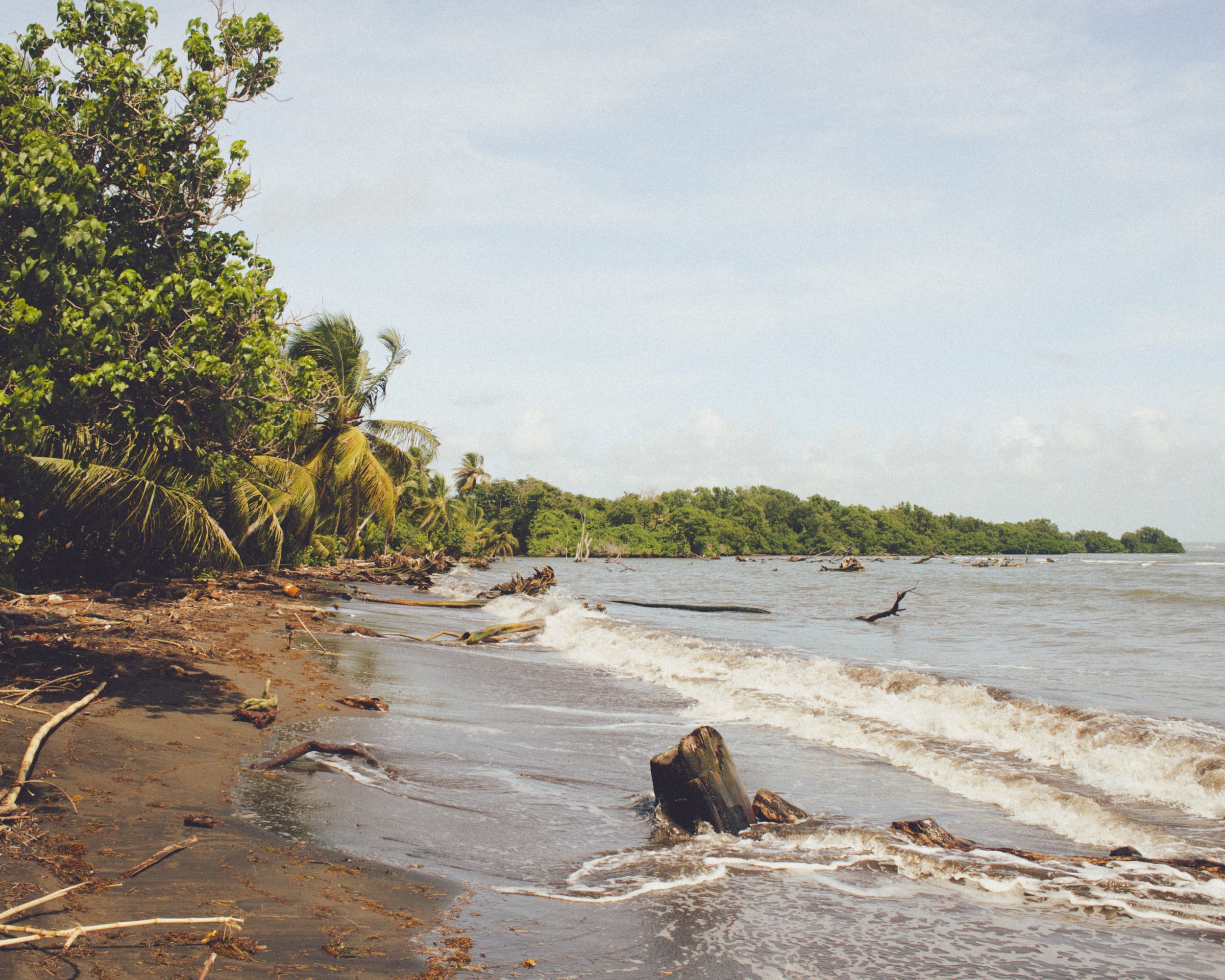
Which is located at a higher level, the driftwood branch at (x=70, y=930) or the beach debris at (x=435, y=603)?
the driftwood branch at (x=70, y=930)

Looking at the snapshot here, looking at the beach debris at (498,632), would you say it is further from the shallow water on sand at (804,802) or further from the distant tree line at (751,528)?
the distant tree line at (751,528)

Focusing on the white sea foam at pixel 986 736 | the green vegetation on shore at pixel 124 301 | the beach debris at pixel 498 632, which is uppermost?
the green vegetation on shore at pixel 124 301

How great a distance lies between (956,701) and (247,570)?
17828 millimetres

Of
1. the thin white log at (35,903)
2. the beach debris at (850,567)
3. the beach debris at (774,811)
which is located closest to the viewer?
the thin white log at (35,903)

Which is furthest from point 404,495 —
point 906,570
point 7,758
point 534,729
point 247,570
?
point 7,758

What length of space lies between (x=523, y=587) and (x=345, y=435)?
755cm

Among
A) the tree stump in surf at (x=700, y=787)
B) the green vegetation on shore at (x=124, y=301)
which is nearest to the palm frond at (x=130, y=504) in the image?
the green vegetation on shore at (x=124, y=301)

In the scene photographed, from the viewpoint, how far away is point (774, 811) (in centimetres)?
562

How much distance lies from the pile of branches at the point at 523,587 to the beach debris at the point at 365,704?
1617 centimetres

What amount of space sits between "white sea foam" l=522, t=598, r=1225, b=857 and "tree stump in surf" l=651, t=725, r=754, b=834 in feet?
7.70

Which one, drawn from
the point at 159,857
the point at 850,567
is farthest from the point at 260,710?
the point at 850,567

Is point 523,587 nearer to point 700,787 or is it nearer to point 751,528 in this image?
point 700,787

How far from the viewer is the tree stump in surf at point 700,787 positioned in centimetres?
542

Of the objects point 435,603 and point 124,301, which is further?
point 435,603
